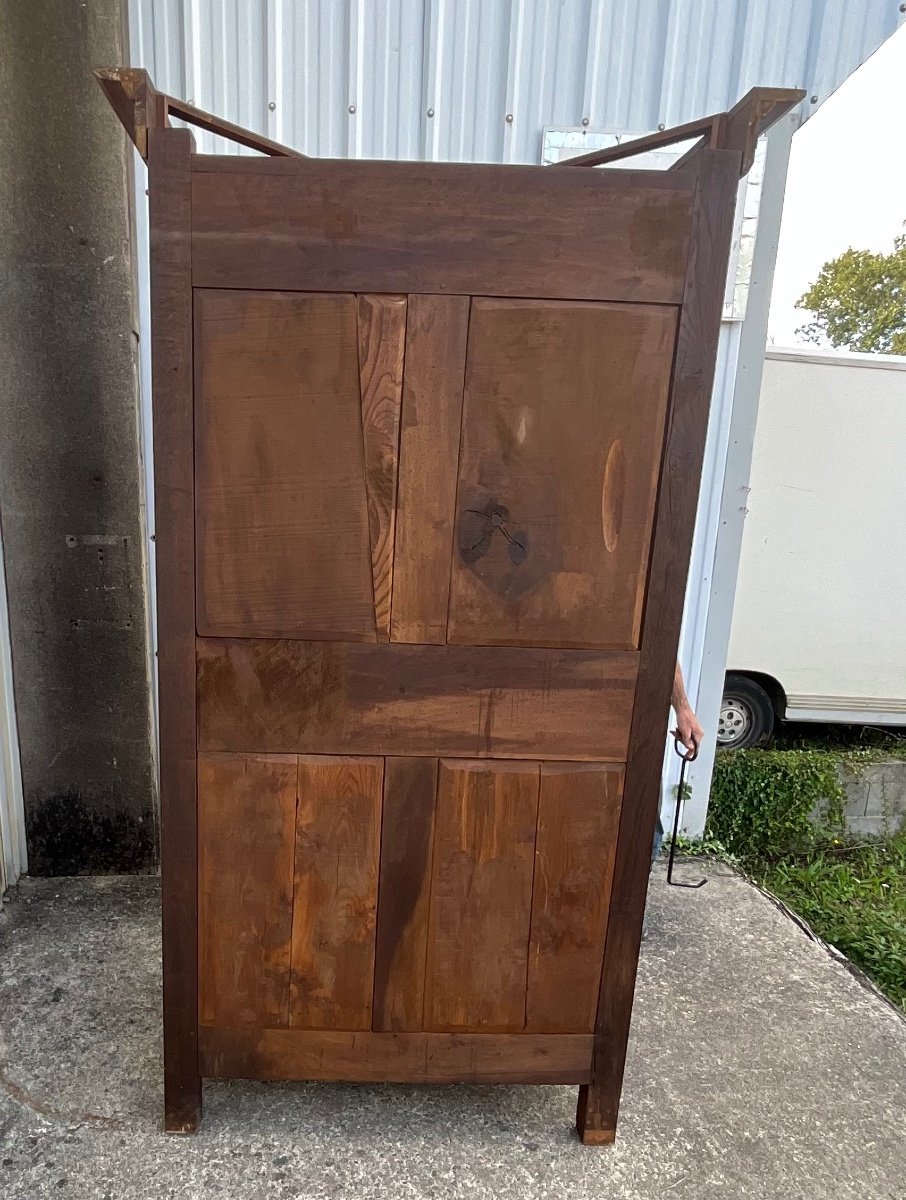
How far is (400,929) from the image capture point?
65.4 inches

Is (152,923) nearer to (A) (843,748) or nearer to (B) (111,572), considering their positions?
(B) (111,572)

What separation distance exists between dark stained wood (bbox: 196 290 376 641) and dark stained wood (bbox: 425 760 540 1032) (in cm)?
45

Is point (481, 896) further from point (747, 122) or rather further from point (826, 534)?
point (826, 534)

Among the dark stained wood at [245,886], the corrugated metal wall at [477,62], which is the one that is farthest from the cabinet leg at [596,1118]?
the corrugated metal wall at [477,62]

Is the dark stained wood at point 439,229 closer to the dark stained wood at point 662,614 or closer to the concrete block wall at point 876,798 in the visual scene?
the dark stained wood at point 662,614

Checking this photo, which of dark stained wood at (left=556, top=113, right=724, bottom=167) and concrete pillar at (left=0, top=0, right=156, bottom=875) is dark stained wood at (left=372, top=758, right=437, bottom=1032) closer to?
dark stained wood at (left=556, top=113, right=724, bottom=167)

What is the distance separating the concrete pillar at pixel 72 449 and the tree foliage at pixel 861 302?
1067cm

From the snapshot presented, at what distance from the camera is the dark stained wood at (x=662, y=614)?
1.37 meters

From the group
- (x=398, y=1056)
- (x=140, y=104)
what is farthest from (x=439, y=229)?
(x=398, y=1056)

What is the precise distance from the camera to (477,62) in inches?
99.1

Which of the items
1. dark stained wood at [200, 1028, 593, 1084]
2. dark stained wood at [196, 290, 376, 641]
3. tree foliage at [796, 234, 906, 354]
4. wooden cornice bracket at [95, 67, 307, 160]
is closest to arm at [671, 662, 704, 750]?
dark stained wood at [200, 1028, 593, 1084]

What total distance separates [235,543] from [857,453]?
13.5 ft

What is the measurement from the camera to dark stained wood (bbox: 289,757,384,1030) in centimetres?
160

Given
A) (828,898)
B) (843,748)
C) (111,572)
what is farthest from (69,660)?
(843,748)
